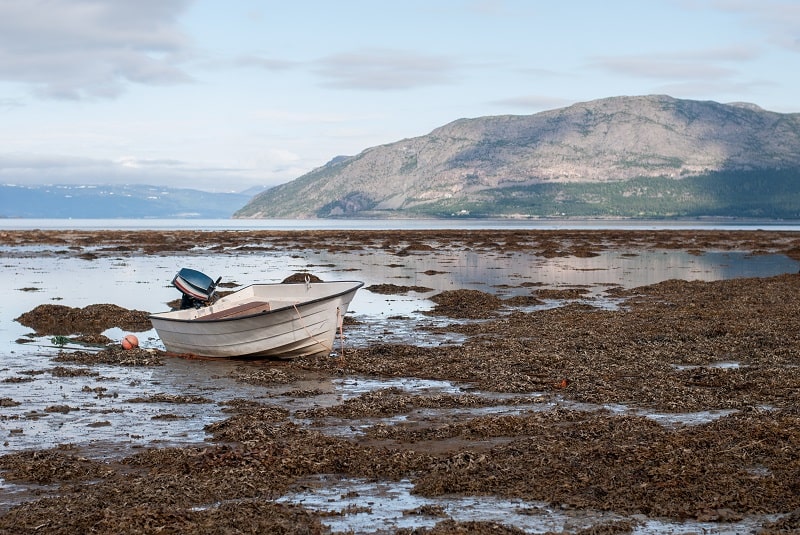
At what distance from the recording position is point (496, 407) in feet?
52.7

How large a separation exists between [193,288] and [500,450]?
1514 cm

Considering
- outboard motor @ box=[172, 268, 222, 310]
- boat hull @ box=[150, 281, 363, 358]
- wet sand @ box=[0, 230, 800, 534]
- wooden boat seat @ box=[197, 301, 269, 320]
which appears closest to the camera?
wet sand @ box=[0, 230, 800, 534]

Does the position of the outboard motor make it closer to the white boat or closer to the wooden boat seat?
the wooden boat seat

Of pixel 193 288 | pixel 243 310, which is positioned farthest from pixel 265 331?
pixel 193 288

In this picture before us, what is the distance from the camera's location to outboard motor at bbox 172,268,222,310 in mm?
25234

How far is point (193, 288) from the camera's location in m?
25.2

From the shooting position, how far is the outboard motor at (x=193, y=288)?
25.2 meters

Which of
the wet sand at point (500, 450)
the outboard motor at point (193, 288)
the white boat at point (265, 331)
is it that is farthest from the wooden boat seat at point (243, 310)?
the wet sand at point (500, 450)

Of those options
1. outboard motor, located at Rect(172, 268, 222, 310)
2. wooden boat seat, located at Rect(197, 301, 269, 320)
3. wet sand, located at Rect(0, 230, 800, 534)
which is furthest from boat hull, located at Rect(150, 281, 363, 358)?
outboard motor, located at Rect(172, 268, 222, 310)

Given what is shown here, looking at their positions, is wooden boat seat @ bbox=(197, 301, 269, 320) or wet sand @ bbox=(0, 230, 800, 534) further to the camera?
wooden boat seat @ bbox=(197, 301, 269, 320)

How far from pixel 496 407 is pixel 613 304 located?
20.5 meters

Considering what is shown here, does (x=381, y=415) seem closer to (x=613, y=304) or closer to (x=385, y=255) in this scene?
(x=613, y=304)

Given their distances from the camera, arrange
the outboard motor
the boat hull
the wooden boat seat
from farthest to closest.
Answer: the outboard motor
the wooden boat seat
the boat hull

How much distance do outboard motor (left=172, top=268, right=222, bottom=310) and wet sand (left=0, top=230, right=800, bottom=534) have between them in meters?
2.78
